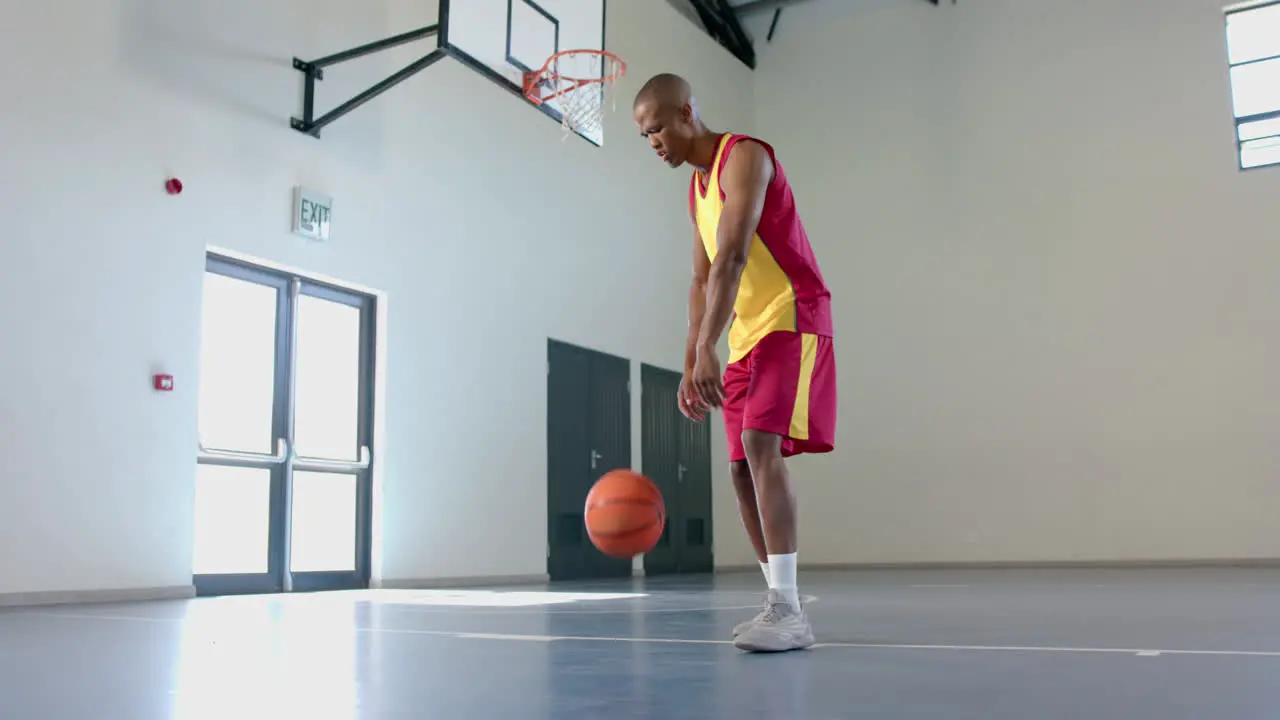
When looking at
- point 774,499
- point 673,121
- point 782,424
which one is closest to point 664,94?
point 673,121

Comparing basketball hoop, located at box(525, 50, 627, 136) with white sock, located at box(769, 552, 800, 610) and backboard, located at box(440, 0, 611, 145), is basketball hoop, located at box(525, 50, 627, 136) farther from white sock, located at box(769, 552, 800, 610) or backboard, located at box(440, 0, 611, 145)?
white sock, located at box(769, 552, 800, 610)

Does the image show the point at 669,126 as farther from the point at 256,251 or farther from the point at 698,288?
the point at 256,251

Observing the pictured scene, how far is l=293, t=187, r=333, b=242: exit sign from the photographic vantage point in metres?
6.19

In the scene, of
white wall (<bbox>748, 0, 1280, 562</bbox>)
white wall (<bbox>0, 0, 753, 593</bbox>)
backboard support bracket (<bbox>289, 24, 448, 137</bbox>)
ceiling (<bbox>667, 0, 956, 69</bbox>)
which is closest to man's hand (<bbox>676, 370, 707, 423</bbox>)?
white wall (<bbox>0, 0, 753, 593</bbox>)

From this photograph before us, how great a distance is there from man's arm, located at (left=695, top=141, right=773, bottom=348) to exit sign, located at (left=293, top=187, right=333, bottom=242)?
4.24 m

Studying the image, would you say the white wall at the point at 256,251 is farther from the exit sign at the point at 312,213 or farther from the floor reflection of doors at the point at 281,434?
the floor reflection of doors at the point at 281,434

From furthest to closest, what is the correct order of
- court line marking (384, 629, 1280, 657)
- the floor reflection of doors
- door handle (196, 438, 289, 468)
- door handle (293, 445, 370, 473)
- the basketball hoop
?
the basketball hoop < door handle (293, 445, 370, 473) < the floor reflection of doors < door handle (196, 438, 289, 468) < court line marking (384, 629, 1280, 657)

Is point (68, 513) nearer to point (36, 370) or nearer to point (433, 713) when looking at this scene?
point (36, 370)

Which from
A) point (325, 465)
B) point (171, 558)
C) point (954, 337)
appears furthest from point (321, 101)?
point (954, 337)

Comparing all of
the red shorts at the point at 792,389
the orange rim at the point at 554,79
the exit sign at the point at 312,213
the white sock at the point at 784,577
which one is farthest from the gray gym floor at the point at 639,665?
the orange rim at the point at 554,79

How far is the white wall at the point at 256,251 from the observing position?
493 centimetres

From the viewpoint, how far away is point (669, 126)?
266cm

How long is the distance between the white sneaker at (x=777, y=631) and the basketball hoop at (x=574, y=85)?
4719 mm

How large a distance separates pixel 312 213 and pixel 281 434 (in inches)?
50.2
